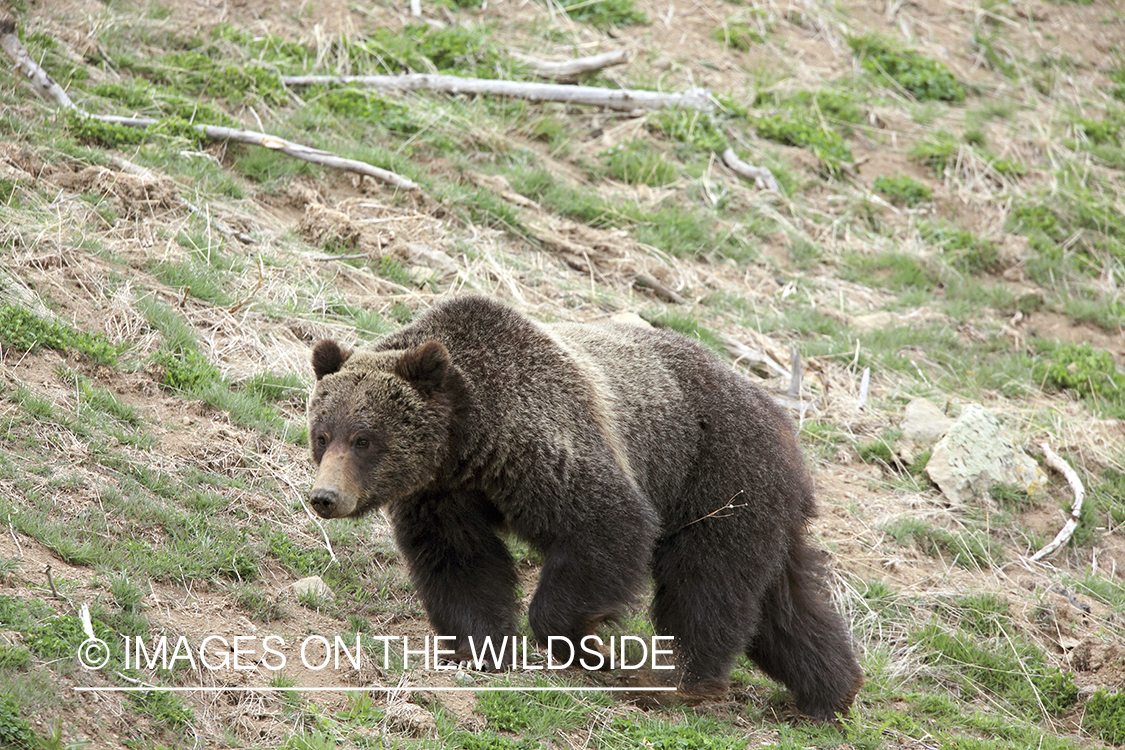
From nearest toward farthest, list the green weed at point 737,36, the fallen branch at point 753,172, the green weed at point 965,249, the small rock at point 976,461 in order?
the small rock at point 976,461 → the green weed at point 965,249 → the fallen branch at point 753,172 → the green weed at point 737,36

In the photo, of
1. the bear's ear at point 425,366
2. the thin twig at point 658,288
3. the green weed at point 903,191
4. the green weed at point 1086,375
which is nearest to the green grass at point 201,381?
the bear's ear at point 425,366

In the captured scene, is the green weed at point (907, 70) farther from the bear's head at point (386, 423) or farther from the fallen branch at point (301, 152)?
the bear's head at point (386, 423)

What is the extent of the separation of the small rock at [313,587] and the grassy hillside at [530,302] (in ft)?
0.11

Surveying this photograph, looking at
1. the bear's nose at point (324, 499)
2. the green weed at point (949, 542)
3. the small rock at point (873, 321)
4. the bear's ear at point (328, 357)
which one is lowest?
the green weed at point (949, 542)

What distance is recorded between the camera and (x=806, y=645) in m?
6.48

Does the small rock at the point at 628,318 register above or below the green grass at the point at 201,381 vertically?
below

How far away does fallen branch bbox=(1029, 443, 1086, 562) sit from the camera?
8.51 m

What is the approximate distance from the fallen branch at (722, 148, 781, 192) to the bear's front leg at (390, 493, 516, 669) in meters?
7.98

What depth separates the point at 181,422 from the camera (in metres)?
6.90

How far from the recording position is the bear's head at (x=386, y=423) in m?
5.49

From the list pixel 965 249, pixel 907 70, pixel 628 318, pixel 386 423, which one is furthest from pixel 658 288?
pixel 907 70

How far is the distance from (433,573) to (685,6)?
1207cm

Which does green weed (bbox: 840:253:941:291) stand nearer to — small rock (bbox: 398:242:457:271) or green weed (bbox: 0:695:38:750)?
small rock (bbox: 398:242:457:271)
